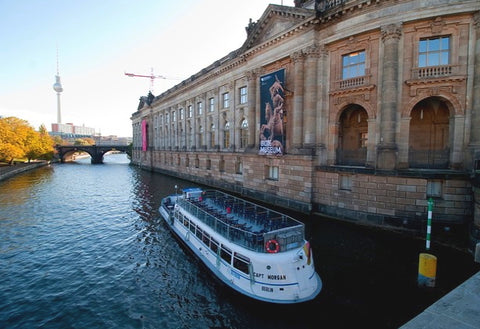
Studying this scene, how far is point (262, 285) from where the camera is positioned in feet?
36.3

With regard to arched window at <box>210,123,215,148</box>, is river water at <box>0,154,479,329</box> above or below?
below

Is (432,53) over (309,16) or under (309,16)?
under

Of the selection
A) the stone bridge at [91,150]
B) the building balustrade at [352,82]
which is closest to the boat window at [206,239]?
the building balustrade at [352,82]

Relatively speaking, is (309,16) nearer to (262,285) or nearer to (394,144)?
(394,144)

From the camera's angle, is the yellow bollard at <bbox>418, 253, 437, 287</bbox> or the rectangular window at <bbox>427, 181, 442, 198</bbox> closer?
the yellow bollard at <bbox>418, 253, 437, 287</bbox>

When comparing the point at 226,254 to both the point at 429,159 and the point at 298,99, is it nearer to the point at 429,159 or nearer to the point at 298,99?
Answer: the point at 429,159

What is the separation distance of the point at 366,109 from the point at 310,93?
5366mm

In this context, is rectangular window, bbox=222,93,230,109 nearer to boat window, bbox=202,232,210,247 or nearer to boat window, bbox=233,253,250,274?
boat window, bbox=202,232,210,247

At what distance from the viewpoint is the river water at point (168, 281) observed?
10.6 m

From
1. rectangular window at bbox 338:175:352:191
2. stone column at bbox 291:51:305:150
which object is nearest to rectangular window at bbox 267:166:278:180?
→ stone column at bbox 291:51:305:150

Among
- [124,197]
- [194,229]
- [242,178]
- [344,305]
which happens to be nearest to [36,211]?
[124,197]

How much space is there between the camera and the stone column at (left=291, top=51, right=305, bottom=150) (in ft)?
83.5

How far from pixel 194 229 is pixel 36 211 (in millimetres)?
20939

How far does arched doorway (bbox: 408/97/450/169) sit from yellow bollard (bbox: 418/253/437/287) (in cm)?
1039
